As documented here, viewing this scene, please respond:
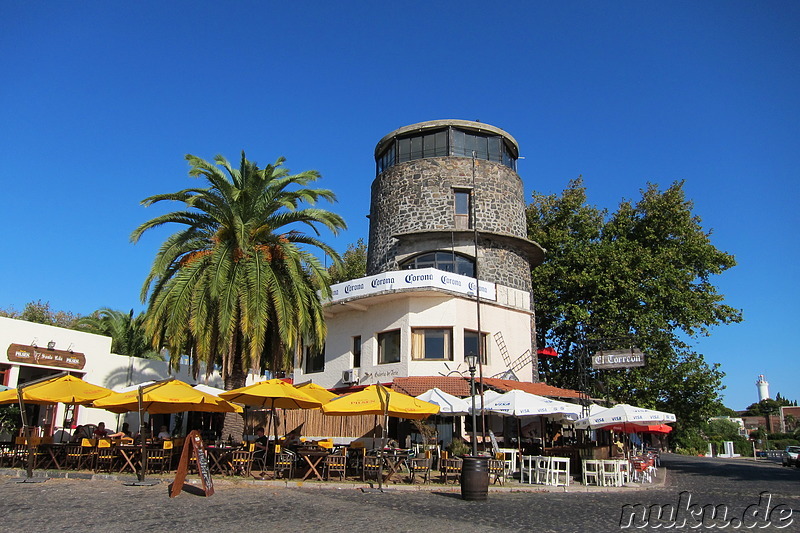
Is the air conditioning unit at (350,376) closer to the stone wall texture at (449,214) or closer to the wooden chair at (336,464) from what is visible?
the stone wall texture at (449,214)

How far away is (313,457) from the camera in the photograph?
15.6 m

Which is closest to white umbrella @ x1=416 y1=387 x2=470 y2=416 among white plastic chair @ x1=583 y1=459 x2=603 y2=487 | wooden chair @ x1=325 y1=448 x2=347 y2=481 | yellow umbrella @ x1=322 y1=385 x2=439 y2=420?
yellow umbrella @ x1=322 y1=385 x2=439 y2=420

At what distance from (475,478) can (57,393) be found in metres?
11.4

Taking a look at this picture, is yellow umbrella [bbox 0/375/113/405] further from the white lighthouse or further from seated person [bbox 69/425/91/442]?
the white lighthouse

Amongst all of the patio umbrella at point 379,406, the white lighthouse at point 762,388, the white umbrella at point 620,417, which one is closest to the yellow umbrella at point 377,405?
the patio umbrella at point 379,406

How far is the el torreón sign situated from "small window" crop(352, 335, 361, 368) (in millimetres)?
9387

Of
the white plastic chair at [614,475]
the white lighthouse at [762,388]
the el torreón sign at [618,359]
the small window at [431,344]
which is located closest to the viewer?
the white plastic chair at [614,475]

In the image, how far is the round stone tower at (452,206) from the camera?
2719 centimetres

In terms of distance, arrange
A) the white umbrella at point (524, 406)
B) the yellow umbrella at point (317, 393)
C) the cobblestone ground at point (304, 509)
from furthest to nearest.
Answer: the yellow umbrella at point (317, 393)
the white umbrella at point (524, 406)
the cobblestone ground at point (304, 509)

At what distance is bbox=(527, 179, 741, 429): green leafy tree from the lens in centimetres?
3005

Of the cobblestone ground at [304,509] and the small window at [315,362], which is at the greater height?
the small window at [315,362]

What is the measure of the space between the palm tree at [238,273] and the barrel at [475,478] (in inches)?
303

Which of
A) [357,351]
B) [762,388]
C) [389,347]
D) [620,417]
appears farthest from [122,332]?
[762,388]

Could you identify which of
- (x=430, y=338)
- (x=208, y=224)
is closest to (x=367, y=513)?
(x=208, y=224)
